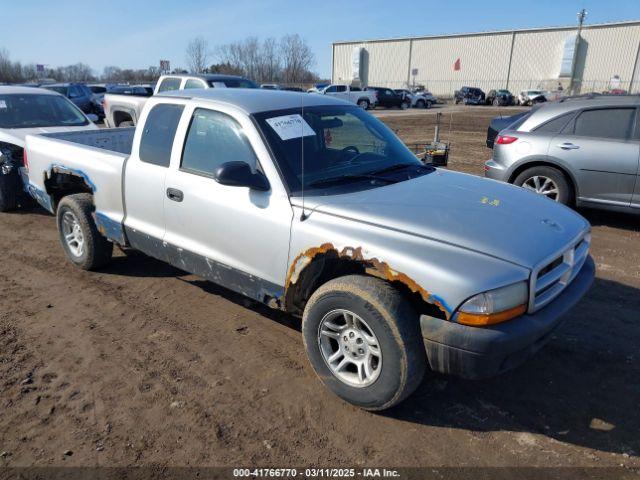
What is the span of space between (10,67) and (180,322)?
277 ft

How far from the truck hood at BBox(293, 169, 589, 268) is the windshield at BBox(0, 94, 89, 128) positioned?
667 cm

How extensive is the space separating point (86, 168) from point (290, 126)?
2.42m

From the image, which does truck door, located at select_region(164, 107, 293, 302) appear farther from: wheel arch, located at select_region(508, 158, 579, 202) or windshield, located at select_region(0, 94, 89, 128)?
windshield, located at select_region(0, 94, 89, 128)

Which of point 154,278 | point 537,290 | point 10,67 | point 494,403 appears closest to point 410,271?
point 537,290

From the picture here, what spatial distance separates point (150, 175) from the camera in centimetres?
417

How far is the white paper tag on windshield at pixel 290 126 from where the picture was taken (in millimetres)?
3565

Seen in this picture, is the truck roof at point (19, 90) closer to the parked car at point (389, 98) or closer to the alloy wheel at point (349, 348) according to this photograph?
the alloy wheel at point (349, 348)

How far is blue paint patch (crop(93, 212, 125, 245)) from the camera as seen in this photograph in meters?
4.62

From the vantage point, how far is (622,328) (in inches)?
158

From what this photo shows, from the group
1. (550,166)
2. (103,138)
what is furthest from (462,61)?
(103,138)

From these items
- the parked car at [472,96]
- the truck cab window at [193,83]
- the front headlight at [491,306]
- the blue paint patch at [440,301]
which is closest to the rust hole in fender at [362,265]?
the blue paint patch at [440,301]

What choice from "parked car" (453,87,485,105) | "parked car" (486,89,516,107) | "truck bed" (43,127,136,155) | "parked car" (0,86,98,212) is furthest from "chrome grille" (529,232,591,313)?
"parked car" (453,87,485,105)

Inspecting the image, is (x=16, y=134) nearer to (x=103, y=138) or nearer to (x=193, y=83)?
(x=103, y=138)

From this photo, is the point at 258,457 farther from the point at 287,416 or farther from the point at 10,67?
the point at 10,67
